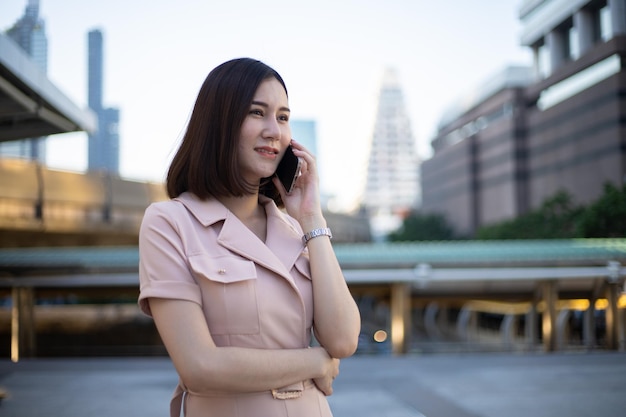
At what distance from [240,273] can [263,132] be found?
0.40m

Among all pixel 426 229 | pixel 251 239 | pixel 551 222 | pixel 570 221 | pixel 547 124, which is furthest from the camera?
pixel 426 229

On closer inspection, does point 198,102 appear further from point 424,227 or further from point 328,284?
point 424,227

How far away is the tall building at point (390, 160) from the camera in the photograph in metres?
169

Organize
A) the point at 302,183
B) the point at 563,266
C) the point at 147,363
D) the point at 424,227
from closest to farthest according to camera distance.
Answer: the point at 302,183, the point at 147,363, the point at 563,266, the point at 424,227

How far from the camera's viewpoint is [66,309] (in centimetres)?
4722

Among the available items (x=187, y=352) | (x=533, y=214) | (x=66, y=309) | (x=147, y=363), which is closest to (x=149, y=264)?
(x=187, y=352)

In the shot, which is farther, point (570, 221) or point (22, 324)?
point (570, 221)

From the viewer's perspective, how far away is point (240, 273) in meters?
1.63

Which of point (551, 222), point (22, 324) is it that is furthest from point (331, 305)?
point (551, 222)

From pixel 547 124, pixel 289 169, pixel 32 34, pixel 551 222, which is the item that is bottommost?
pixel 289 169

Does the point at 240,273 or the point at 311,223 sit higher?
the point at 311,223

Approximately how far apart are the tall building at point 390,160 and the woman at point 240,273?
165 meters

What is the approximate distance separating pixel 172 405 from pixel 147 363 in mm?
10996

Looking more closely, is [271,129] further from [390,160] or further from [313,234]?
[390,160]
